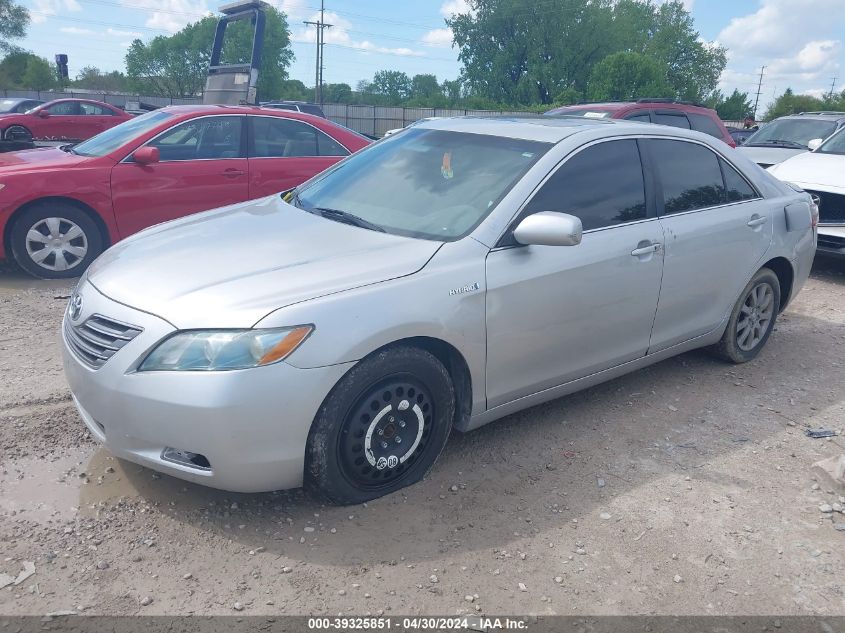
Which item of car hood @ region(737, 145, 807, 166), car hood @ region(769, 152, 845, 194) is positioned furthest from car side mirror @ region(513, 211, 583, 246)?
car hood @ region(737, 145, 807, 166)

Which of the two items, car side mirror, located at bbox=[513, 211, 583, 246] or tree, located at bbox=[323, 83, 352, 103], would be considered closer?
car side mirror, located at bbox=[513, 211, 583, 246]

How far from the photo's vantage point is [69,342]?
3.13 metres

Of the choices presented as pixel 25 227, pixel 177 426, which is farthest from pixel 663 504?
pixel 25 227

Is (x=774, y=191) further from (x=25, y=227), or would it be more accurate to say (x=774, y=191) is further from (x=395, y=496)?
(x=25, y=227)

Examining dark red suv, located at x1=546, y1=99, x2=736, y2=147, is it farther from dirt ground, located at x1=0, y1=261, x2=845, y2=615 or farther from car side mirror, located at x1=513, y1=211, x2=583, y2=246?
car side mirror, located at x1=513, y1=211, x2=583, y2=246

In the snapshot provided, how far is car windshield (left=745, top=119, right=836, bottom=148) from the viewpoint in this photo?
1145cm

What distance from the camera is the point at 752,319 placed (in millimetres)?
5004

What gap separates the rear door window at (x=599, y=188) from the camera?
143 inches

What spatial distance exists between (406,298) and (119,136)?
5.05 meters

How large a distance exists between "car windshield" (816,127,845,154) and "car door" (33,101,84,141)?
1619 centimetres

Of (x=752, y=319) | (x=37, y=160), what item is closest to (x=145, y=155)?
(x=37, y=160)

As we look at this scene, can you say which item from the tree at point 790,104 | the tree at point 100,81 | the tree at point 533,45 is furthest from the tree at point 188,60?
the tree at point 790,104

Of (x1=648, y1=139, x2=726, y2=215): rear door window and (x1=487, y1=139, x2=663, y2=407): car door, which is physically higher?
(x1=648, y1=139, x2=726, y2=215): rear door window

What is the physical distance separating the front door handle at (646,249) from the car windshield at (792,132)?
8849 millimetres
